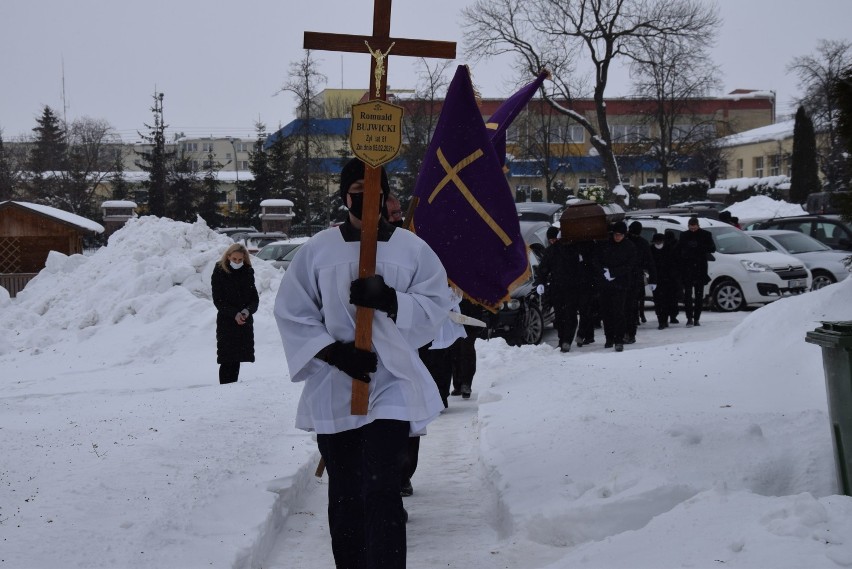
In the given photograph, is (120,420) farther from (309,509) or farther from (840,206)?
(840,206)

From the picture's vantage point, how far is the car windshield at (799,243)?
72.3 ft

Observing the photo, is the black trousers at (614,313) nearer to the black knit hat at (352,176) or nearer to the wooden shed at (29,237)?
the black knit hat at (352,176)

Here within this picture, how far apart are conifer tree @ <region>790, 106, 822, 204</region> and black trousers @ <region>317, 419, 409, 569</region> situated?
4685cm

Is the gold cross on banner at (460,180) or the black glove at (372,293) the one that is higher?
the gold cross on banner at (460,180)

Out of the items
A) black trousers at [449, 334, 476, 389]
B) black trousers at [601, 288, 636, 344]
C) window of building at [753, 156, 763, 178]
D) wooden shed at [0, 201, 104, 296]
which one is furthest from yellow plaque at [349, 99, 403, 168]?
window of building at [753, 156, 763, 178]

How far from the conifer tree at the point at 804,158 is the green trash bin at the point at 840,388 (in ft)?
149

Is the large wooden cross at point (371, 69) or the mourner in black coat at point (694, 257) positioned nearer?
the large wooden cross at point (371, 69)

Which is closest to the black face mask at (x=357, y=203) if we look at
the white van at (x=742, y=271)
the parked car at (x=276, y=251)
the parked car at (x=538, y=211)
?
the white van at (x=742, y=271)

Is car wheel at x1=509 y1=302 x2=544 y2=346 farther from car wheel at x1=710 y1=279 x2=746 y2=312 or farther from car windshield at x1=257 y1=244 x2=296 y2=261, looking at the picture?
car windshield at x1=257 y1=244 x2=296 y2=261

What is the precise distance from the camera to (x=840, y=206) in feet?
24.1

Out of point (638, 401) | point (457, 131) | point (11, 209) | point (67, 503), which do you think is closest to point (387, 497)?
point (67, 503)

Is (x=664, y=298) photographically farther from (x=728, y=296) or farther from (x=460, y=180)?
(x=460, y=180)

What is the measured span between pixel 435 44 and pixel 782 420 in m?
3.30

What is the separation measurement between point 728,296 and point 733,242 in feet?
3.46
